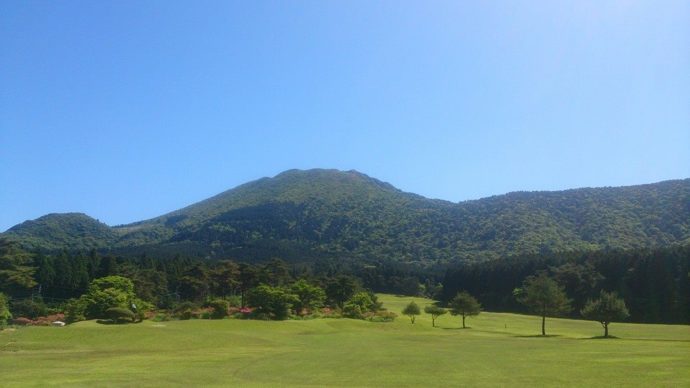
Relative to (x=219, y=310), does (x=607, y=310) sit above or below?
above

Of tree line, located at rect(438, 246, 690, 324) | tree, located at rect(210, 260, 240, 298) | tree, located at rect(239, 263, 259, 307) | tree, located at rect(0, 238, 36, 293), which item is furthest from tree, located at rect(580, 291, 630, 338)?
tree, located at rect(0, 238, 36, 293)

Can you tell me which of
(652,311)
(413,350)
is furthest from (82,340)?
(652,311)

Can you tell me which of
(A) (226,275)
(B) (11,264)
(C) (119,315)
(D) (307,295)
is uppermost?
(B) (11,264)

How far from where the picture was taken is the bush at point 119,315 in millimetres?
65625

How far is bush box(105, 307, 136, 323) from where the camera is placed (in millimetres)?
65625

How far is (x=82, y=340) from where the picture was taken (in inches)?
1909

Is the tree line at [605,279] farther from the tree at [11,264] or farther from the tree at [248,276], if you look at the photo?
the tree at [11,264]

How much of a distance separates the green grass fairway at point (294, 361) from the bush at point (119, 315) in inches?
320

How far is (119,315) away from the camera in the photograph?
65.6 meters

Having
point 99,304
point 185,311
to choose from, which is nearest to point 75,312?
point 99,304

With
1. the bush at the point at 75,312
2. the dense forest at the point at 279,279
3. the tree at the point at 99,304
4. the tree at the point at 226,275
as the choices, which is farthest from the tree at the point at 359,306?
the bush at the point at 75,312

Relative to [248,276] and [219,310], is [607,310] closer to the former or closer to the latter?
[219,310]

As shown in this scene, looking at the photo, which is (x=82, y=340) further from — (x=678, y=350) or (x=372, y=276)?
(x=372, y=276)

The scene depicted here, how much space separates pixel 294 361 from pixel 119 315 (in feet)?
120
